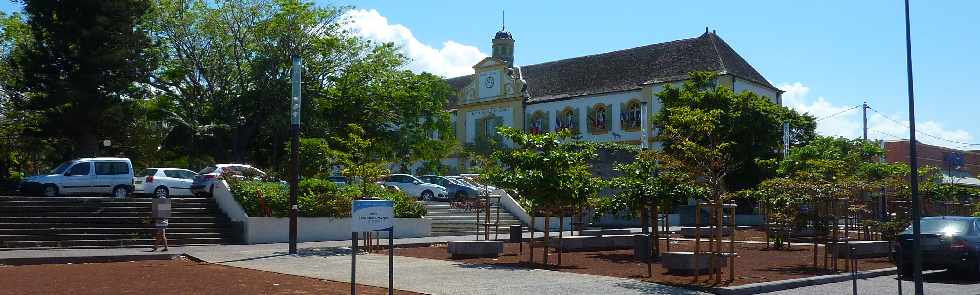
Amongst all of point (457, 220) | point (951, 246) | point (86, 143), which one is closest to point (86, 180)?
point (86, 143)

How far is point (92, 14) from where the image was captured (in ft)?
115

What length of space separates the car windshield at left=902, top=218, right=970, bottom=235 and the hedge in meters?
15.1

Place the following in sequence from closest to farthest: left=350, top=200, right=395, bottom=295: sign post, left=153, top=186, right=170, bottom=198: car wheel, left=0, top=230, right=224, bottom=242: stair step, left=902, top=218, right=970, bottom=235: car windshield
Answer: left=350, top=200, right=395, bottom=295: sign post, left=902, top=218, right=970, bottom=235: car windshield, left=0, top=230, right=224, bottom=242: stair step, left=153, top=186, right=170, bottom=198: car wheel

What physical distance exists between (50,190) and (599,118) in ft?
134

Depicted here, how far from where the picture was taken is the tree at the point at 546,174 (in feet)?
58.2

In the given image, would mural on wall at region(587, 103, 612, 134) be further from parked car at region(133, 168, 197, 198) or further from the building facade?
the building facade

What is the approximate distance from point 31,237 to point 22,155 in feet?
87.4

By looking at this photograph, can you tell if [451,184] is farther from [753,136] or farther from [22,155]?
[22,155]

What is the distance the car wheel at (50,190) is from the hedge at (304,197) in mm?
6379

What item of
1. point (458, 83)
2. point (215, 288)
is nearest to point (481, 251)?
point (215, 288)

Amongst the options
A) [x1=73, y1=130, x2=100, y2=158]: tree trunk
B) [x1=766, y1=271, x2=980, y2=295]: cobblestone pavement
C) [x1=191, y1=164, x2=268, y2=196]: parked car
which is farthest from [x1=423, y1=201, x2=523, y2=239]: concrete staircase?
[x1=73, y1=130, x2=100, y2=158]: tree trunk

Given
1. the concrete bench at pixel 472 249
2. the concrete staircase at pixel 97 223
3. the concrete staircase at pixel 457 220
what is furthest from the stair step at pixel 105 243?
the concrete bench at pixel 472 249

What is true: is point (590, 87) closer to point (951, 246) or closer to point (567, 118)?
point (567, 118)

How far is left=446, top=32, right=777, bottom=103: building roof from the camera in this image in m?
57.2
